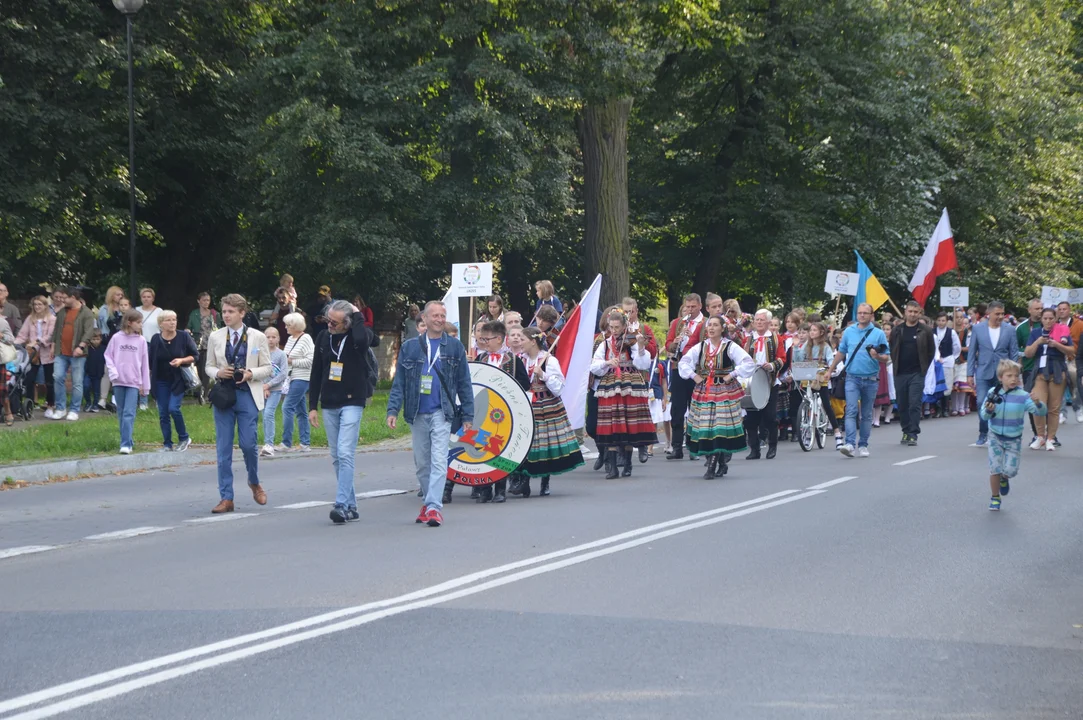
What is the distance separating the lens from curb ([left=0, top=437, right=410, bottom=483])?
1460cm

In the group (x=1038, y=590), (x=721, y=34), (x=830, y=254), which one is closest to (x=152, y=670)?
(x=1038, y=590)

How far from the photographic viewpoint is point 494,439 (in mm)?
12672

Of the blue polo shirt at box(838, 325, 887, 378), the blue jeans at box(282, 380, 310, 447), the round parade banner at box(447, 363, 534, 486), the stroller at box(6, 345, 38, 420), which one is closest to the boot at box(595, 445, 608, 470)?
the round parade banner at box(447, 363, 534, 486)

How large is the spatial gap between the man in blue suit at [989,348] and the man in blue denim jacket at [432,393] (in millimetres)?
10372

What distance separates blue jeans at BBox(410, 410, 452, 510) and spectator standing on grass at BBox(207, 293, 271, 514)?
4.94 ft

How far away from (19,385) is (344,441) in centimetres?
1055

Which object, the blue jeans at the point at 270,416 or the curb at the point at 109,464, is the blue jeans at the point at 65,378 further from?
the blue jeans at the point at 270,416

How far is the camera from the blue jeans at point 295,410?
687 inches

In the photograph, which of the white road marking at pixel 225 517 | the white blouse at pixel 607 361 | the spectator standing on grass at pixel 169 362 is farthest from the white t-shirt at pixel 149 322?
the white road marking at pixel 225 517

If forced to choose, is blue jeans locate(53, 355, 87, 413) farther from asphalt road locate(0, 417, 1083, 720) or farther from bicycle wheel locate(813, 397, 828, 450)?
bicycle wheel locate(813, 397, 828, 450)

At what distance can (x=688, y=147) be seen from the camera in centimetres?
3700

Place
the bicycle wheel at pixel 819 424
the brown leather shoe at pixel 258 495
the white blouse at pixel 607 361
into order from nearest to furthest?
the brown leather shoe at pixel 258 495, the white blouse at pixel 607 361, the bicycle wheel at pixel 819 424

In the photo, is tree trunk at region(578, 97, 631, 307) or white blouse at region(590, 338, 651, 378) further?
tree trunk at region(578, 97, 631, 307)

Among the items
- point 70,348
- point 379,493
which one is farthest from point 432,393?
point 70,348
